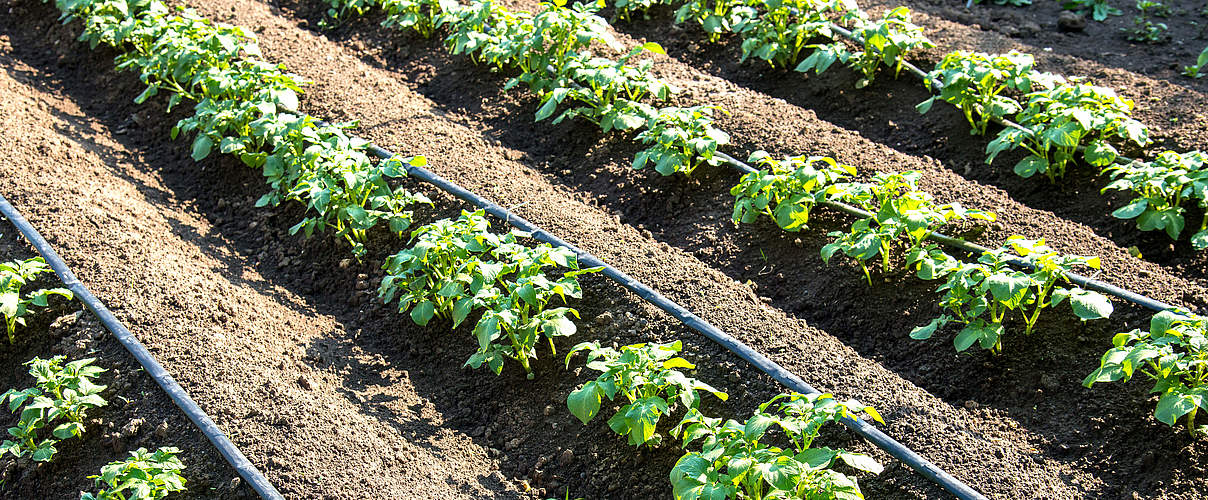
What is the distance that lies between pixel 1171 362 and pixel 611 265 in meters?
2.17

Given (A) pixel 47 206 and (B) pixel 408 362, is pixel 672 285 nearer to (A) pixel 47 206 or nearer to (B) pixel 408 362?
(B) pixel 408 362

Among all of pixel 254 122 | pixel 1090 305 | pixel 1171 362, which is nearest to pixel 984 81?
pixel 1090 305

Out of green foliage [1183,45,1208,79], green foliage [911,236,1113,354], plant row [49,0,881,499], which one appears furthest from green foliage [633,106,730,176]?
green foliage [1183,45,1208,79]

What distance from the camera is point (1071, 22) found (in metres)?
6.77

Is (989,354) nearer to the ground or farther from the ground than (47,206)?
nearer to the ground

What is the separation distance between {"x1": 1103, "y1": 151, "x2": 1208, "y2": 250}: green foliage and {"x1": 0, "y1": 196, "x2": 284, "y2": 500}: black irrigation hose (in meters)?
3.58

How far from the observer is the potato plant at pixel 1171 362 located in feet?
10.8

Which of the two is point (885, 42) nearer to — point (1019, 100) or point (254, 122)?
point (1019, 100)

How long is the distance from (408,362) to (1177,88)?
14.7 ft

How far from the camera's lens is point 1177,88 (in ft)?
18.6

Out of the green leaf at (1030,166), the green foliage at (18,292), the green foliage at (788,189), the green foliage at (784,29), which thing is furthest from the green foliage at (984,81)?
the green foliage at (18,292)

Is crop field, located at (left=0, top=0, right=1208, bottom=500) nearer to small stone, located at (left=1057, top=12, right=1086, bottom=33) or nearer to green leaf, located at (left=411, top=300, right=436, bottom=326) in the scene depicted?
green leaf, located at (left=411, top=300, right=436, bottom=326)

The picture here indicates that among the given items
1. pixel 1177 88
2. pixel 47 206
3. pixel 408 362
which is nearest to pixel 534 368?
pixel 408 362

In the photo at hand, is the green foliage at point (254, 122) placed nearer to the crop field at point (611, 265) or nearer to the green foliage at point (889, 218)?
the crop field at point (611, 265)
